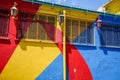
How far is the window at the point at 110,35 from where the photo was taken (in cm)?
1681

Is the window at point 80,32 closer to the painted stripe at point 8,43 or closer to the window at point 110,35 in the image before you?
the window at point 110,35

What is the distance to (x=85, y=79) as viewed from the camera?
15.5m

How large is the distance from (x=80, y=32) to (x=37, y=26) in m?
2.96

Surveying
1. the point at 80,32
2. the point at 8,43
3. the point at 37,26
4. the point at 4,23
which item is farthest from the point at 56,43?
the point at 4,23

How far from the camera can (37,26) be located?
1495cm

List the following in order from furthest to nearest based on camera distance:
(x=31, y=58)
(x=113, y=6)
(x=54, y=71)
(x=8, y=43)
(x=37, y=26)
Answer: (x=113, y=6) < (x=37, y=26) < (x=54, y=71) < (x=31, y=58) < (x=8, y=43)

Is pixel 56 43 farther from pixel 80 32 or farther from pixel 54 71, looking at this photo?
pixel 80 32

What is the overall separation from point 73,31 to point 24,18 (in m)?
3.30

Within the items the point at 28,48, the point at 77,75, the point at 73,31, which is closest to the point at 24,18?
the point at 28,48

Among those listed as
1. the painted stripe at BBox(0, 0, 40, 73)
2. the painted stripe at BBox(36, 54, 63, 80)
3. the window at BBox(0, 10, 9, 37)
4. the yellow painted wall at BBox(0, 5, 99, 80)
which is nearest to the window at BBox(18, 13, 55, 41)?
the yellow painted wall at BBox(0, 5, 99, 80)

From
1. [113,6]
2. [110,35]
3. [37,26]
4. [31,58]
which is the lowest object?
[31,58]

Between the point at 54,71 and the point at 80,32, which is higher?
the point at 80,32

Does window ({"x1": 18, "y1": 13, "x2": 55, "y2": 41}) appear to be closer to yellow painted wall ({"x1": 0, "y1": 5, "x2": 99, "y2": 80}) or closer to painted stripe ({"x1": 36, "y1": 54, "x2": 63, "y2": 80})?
yellow painted wall ({"x1": 0, "y1": 5, "x2": 99, "y2": 80})

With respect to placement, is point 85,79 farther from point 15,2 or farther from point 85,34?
point 15,2
